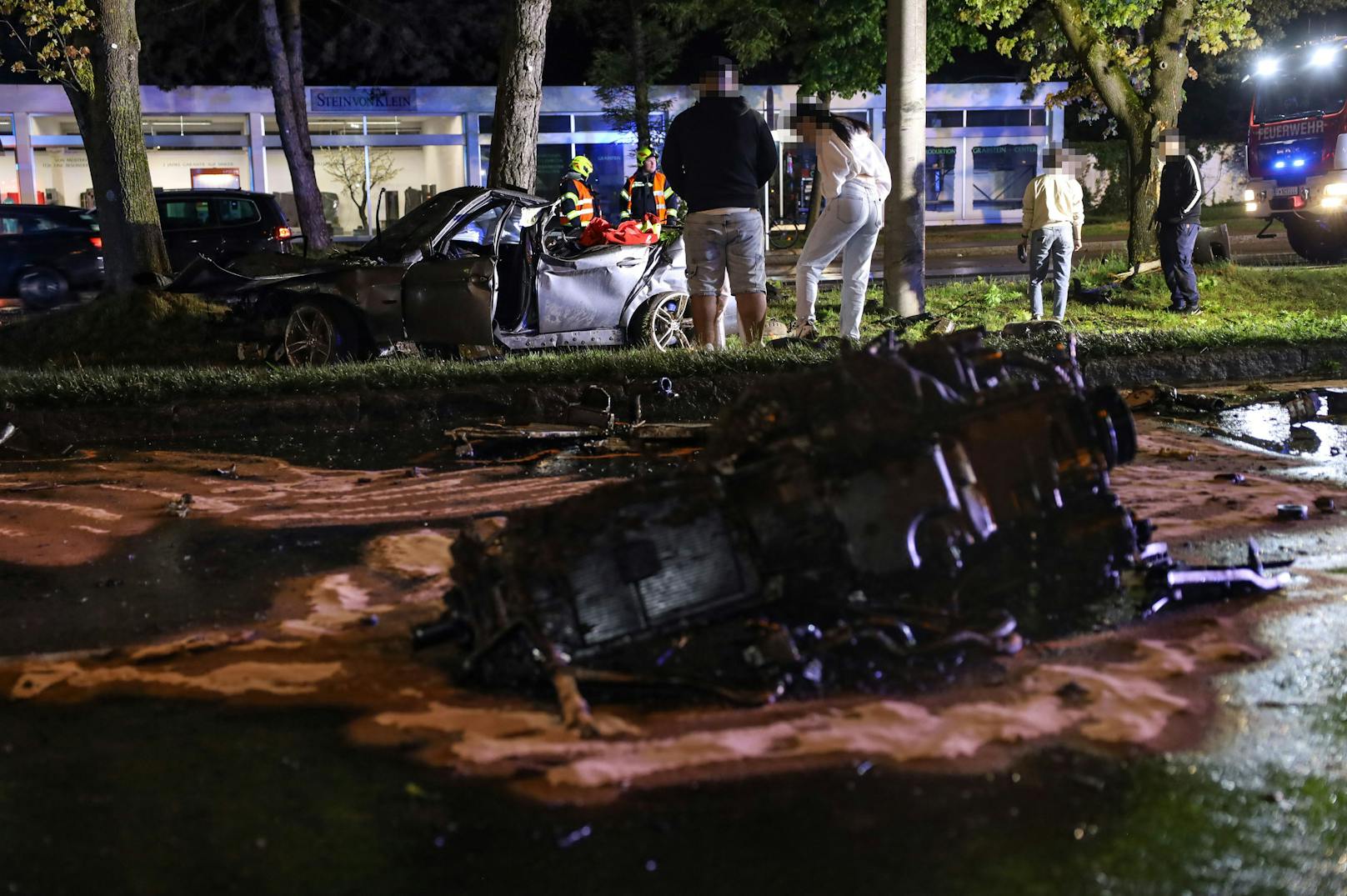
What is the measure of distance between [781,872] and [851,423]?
1.53m

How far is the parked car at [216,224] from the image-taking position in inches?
840

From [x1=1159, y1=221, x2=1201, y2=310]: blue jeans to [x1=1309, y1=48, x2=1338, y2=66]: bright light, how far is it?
36.6 feet

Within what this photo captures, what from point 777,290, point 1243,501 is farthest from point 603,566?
point 777,290

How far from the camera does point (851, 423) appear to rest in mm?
3879

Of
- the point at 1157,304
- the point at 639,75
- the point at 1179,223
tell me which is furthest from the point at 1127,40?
the point at 639,75

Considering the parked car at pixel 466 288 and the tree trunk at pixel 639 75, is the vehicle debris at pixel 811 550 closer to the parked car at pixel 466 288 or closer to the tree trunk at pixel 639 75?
the parked car at pixel 466 288

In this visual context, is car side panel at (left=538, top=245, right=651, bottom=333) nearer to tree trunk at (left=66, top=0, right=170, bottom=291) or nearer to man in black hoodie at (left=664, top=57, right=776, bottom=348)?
man in black hoodie at (left=664, top=57, right=776, bottom=348)

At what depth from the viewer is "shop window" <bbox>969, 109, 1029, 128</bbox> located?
42.3 meters

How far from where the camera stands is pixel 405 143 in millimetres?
39562

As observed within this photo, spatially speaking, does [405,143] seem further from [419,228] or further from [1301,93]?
[419,228]

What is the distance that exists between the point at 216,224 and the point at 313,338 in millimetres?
12419

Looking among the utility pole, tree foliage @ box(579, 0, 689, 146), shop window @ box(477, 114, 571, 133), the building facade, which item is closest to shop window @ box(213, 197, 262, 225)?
tree foliage @ box(579, 0, 689, 146)

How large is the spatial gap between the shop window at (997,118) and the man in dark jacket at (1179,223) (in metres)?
30.1

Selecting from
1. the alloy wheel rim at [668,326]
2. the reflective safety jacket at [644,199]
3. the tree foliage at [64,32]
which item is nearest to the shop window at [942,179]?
the reflective safety jacket at [644,199]
